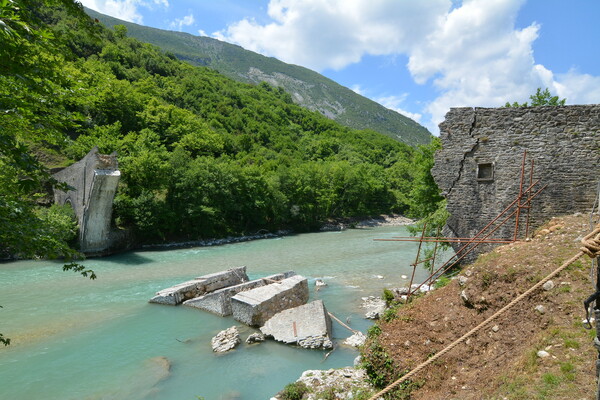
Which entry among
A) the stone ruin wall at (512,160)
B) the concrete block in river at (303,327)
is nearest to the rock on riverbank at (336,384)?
the concrete block in river at (303,327)

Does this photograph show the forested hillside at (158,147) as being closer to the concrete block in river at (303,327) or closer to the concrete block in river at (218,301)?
the concrete block in river at (218,301)

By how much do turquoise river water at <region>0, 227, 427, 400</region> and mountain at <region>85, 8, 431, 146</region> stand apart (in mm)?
127313

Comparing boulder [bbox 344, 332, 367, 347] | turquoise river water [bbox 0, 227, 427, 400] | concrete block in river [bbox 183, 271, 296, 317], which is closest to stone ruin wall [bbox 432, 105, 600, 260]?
boulder [bbox 344, 332, 367, 347]

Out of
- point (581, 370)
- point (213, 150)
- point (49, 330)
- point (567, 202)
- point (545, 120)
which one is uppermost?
point (213, 150)

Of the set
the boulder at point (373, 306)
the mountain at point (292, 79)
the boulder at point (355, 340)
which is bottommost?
the boulder at point (355, 340)

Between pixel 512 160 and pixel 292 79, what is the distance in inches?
7231

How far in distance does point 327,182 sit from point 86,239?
2993 cm

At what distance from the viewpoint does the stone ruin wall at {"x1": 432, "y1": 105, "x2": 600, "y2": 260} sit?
8180mm

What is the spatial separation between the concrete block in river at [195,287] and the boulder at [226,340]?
12.1ft

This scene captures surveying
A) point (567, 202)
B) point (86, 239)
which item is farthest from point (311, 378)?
point (86, 239)

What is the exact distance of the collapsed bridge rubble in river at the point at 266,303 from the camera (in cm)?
928

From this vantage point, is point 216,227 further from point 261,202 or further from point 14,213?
point 14,213

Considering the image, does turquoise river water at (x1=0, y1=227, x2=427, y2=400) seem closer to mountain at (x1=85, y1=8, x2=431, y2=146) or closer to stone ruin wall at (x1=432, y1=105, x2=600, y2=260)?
stone ruin wall at (x1=432, y1=105, x2=600, y2=260)

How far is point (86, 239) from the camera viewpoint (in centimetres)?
2275
